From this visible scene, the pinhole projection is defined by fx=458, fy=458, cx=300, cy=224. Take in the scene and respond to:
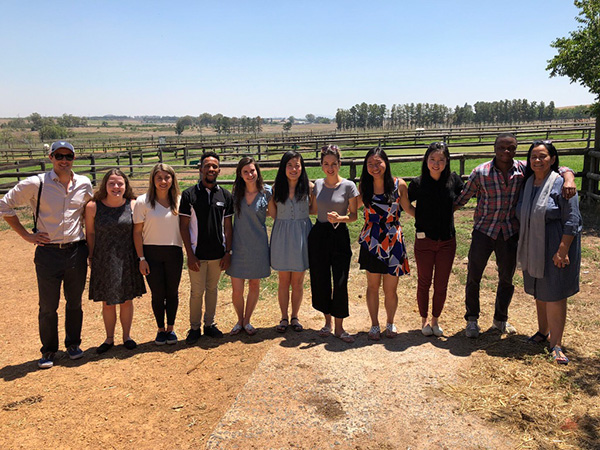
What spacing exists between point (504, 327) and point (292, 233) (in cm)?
223

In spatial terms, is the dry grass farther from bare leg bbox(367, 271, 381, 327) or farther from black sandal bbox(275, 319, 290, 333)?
black sandal bbox(275, 319, 290, 333)

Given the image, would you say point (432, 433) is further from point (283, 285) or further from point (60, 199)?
point (60, 199)

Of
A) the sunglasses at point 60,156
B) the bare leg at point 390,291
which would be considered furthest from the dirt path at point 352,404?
the sunglasses at point 60,156

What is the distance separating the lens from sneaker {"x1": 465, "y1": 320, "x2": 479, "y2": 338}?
14.0ft

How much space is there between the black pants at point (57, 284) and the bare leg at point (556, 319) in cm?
401

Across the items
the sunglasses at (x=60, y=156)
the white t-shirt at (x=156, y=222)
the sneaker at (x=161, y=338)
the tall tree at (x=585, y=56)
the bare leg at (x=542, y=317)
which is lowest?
the sneaker at (x=161, y=338)

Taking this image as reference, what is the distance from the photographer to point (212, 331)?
4496 millimetres

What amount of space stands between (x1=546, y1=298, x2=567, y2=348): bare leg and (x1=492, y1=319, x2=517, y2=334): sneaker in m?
0.53

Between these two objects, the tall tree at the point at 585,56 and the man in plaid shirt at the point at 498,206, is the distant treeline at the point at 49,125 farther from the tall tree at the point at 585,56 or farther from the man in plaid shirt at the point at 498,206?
the man in plaid shirt at the point at 498,206

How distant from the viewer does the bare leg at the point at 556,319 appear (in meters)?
3.77

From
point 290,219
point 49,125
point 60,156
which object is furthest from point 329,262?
point 49,125

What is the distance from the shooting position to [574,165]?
51.3ft

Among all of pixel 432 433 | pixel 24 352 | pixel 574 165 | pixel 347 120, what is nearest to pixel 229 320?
pixel 24 352

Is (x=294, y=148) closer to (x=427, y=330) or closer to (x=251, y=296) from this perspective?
(x=251, y=296)
